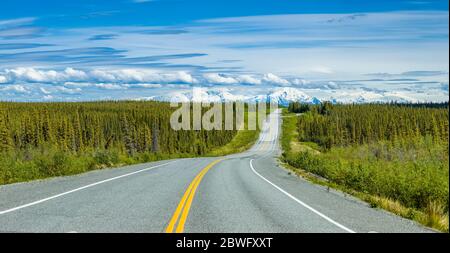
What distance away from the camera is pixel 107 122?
15538cm

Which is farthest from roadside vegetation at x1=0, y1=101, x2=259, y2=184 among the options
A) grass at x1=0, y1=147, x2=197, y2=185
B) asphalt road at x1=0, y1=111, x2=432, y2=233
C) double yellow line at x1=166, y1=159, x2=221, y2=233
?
double yellow line at x1=166, y1=159, x2=221, y2=233

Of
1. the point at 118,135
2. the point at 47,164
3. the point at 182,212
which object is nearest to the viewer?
the point at 182,212

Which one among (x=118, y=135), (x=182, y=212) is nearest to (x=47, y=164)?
(x=182, y=212)

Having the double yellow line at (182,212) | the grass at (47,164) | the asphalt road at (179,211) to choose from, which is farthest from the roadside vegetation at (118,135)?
the double yellow line at (182,212)

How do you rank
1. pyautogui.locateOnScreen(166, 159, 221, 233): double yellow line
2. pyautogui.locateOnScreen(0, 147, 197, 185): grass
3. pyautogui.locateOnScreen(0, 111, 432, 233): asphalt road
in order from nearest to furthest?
pyautogui.locateOnScreen(166, 159, 221, 233): double yellow line → pyautogui.locateOnScreen(0, 111, 432, 233): asphalt road → pyautogui.locateOnScreen(0, 147, 197, 185): grass

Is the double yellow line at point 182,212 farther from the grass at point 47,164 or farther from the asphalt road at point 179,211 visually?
the grass at point 47,164

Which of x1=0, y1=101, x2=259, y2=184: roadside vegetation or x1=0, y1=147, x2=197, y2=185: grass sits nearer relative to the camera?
x1=0, y1=147, x2=197, y2=185: grass

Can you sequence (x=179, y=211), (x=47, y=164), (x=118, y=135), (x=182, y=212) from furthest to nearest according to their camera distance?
(x=118, y=135)
(x=47, y=164)
(x=179, y=211)
(x=182, y=212)

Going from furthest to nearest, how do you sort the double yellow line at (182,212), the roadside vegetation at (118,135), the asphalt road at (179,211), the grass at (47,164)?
1. the roadside vegetation at (118,135)
2. the grass at (47,164)
3. the asphalt road at (179,211)
4. the double yellow line at (182,212)

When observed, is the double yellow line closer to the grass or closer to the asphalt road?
the asphalt road

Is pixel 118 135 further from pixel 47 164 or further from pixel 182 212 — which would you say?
pixel 182 212
